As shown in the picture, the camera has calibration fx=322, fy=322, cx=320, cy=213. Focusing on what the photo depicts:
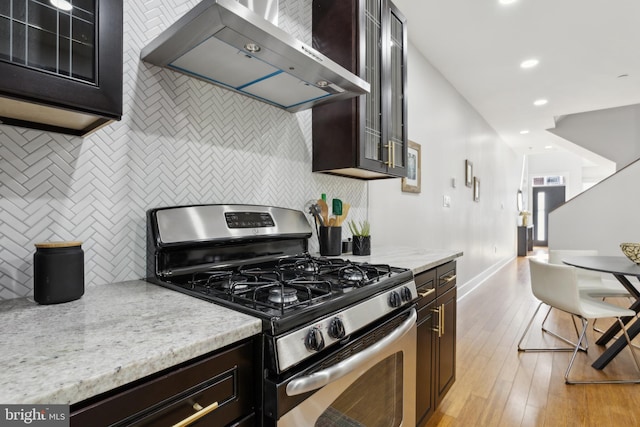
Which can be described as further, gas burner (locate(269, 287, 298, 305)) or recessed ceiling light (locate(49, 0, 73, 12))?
gas burner (locate(269, 287, 298, 305))

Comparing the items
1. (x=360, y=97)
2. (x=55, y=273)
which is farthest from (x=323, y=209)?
(x=55, y=273)

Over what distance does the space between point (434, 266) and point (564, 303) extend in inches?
48.7

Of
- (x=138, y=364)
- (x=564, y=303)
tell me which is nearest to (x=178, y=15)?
(x=138, y=364)

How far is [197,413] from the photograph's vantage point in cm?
63

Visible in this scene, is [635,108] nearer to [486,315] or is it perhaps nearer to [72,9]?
[486,315]

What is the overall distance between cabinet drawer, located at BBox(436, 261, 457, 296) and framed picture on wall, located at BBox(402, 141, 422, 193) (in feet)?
3.64

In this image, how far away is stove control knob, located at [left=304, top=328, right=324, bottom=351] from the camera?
784mm

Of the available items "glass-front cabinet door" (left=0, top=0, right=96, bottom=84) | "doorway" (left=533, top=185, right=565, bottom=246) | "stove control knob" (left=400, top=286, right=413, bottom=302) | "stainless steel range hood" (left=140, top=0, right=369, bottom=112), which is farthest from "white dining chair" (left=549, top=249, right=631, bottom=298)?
"doorway" (left=533, top=185, right=565, bottom=246)

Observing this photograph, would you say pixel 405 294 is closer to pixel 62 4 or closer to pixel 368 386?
pixel 368 386

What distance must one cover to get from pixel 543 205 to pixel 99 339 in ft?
39.4

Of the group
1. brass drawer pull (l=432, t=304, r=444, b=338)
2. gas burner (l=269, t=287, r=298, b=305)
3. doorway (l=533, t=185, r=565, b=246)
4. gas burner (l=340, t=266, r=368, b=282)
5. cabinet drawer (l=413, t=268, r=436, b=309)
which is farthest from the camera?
doorway (l=533, t=185, r=565, b=246)

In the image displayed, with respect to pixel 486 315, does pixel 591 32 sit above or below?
above

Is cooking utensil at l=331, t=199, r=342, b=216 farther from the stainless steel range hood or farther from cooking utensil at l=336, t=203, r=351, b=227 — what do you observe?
the stainless steel range hood

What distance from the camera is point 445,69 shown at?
3.64 meters
